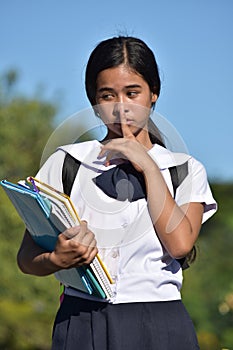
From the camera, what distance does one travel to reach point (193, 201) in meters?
2.47

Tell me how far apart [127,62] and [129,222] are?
0.44m

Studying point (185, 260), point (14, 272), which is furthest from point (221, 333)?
point (185, 260)

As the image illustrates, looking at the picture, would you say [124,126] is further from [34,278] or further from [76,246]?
[34,278]

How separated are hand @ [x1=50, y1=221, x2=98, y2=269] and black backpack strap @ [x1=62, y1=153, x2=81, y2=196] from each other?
0.78 ft

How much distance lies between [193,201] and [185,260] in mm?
174

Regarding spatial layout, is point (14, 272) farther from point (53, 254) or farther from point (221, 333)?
point (53, 254)

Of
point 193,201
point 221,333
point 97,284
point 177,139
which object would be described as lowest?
point 221,333

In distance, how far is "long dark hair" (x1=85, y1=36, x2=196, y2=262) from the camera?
8.25ft

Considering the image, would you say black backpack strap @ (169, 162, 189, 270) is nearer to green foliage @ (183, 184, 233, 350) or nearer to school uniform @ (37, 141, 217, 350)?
school uniform @ (37, 141, 217, 350)

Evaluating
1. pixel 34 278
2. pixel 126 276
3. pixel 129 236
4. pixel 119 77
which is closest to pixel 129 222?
pixel 129 236

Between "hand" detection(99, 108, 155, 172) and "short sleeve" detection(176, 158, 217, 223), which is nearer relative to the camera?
"hand" detection(99, 108, 155, 172)

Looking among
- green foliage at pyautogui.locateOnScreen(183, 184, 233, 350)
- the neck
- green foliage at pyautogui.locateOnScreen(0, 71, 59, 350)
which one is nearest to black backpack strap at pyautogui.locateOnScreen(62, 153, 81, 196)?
the neck

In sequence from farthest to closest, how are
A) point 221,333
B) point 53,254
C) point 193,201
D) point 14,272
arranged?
point 14,272
point 221,333
point 193,201
point 53,254

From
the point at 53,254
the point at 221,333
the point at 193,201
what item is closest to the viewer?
the point at 53,254
